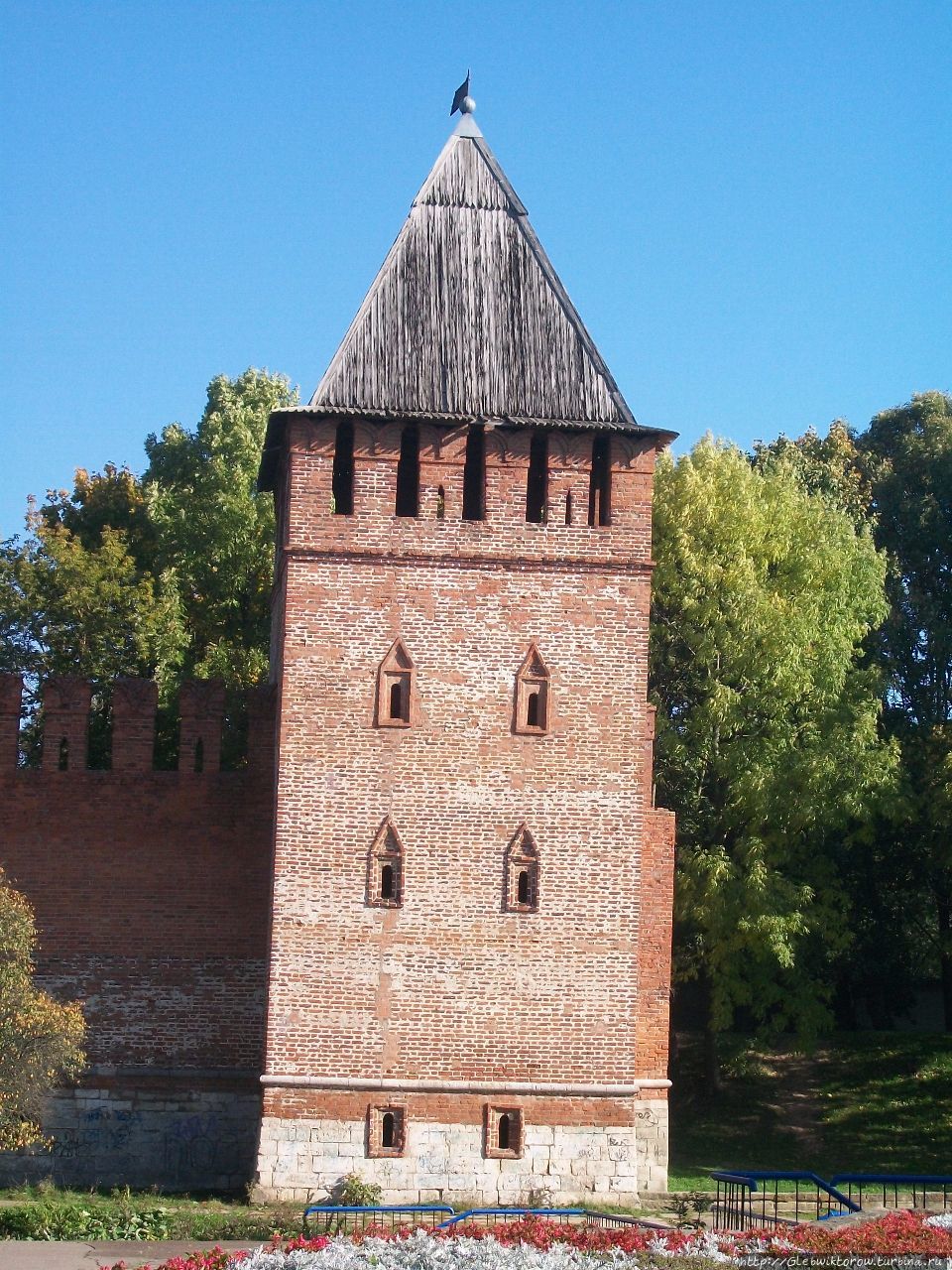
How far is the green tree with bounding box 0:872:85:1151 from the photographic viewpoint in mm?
18594

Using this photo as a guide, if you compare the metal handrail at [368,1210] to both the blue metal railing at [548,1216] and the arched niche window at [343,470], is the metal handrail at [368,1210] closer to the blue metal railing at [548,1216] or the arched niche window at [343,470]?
the blue metal railing at [548,1216]

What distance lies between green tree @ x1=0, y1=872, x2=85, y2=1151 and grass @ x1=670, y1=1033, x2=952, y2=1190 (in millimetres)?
10053

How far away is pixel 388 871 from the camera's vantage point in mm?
19953

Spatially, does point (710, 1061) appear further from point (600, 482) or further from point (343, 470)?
point (343, 470)

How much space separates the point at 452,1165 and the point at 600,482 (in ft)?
26.7

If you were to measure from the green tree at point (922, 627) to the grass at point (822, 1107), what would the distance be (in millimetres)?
2309

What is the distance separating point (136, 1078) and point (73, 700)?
4811 mm

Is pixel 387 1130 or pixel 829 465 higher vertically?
pixel 829 465

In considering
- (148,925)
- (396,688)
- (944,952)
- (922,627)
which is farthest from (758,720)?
(148,925)

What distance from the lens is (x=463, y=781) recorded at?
20078mm

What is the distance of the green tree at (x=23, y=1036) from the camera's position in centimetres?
1859

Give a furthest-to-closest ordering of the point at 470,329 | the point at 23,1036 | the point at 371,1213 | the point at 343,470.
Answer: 1. the point at 470,329
2. the point at 343,470
3. the point at 23,1036
4. the point at 371,1213

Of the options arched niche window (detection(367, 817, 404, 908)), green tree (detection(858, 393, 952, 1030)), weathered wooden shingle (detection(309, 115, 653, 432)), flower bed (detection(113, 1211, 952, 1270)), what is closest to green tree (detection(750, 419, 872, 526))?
green tree (detection(858, 393, 952, 1030))

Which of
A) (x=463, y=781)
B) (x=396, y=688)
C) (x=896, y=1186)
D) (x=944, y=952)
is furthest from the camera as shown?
(x=944, y=952)
